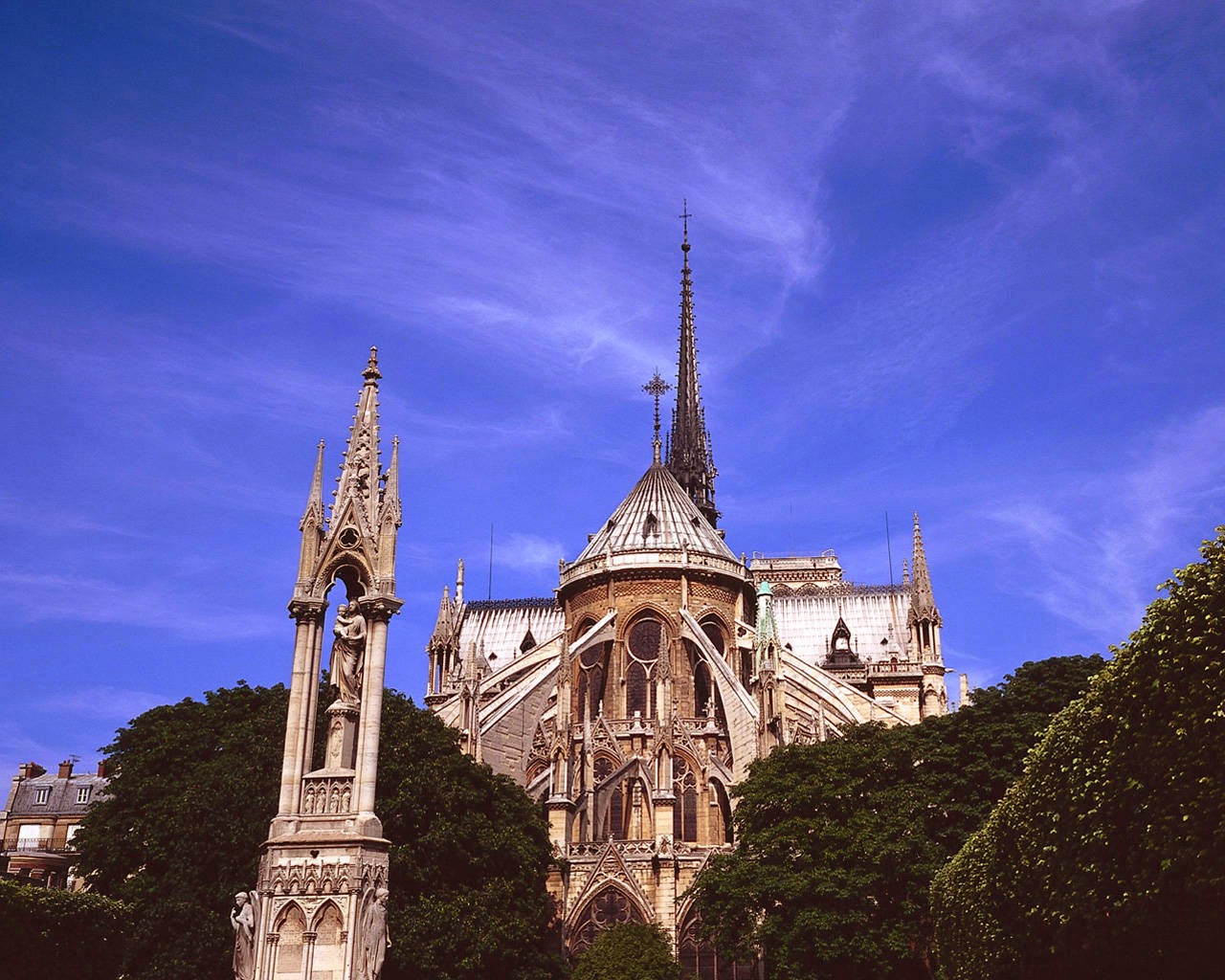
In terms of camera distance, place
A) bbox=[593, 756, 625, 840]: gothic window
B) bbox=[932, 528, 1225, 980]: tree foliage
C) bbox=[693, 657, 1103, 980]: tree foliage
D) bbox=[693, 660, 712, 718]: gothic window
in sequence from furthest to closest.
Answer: bbox=[693, 660, 712, 718]: gothic window → bbox=[593, 756, 625, 840]: gothic window → bbox=[693, 657, 1103, 980]: tree foliage → bbox=[932, 528, 1225, 980]: tree foliage

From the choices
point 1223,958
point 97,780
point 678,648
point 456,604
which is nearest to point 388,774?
point 1223,958

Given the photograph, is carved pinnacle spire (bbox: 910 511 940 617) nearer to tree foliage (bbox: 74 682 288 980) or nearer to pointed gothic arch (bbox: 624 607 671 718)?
pointed gothic arch (bbox: 624 607 671 718)

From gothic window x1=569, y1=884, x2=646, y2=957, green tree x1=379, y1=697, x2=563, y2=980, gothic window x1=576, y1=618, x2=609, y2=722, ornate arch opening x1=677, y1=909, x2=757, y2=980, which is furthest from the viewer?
gothic window x1=576, y1=618, x2=609, y2=722

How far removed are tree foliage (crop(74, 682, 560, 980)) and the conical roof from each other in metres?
29.1

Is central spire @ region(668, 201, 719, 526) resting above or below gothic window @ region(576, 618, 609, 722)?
above

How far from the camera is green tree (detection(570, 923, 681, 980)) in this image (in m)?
50.5

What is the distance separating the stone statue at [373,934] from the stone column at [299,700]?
5.26 ft

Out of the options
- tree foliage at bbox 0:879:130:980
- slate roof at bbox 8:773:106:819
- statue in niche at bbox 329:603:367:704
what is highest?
slate roof at bbox 8:773:106:819

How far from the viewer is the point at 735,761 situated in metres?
65.1

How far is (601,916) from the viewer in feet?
191

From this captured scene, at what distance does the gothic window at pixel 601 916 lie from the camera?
189 feet

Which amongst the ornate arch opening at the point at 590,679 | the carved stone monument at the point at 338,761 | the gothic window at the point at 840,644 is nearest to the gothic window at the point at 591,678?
the ornate arch opening at the point at 590,679

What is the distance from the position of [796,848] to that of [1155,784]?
25292 millimetres

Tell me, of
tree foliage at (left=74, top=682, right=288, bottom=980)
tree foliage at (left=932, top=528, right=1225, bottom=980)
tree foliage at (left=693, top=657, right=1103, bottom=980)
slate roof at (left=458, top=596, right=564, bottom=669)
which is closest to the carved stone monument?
tree foliage at (left=932, top=528, right=1225, bottom=980)
